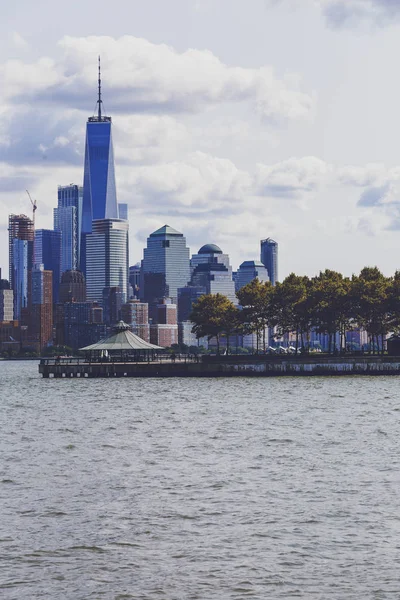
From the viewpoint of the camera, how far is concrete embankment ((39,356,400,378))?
170 metres

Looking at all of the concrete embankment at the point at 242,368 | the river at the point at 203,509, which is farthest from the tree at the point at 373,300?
the river at the point at 203,509

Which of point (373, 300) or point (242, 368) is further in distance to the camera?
point (373, 300)

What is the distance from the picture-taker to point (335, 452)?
203 feet

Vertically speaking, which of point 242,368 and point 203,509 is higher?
point 242,368

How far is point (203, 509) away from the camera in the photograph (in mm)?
44656

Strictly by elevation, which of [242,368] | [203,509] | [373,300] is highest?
[373,300]

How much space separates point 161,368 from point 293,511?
14112 centimetres

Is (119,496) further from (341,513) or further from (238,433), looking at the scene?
(238,433)

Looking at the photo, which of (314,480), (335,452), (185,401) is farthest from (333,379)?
(314,480)

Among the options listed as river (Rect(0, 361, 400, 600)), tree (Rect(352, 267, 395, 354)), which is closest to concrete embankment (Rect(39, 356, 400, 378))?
tree (Rect(352, 267, 395, 354))

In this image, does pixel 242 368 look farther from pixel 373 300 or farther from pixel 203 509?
pixel 203 509

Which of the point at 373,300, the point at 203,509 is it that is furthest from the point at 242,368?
the point at 203,509

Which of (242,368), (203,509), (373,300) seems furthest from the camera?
(373,300)

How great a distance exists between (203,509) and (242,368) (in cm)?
13629
